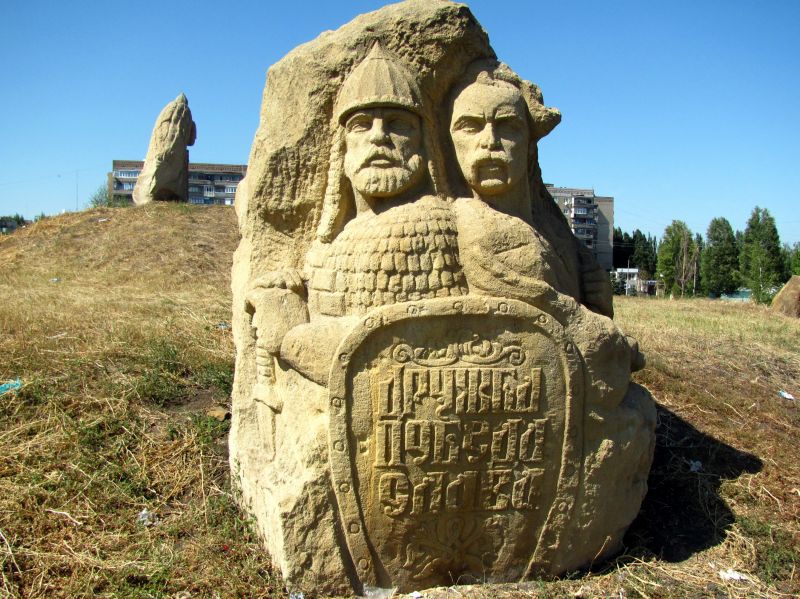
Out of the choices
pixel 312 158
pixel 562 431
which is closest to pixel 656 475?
pixel 562 431

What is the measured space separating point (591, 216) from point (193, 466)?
39.0 m

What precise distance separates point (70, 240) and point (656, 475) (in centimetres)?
1071

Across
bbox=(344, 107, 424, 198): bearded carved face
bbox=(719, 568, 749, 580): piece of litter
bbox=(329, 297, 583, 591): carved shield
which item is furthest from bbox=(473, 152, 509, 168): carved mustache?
bbox=(719, 568, 749, 580): piece of litter

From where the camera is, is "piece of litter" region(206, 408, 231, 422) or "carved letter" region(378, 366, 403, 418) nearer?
"carved letter" region(378, 366, 403, 418)

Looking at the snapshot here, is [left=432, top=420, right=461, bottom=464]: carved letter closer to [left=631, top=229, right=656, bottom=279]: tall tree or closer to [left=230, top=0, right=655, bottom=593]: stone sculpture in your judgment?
[left=230, top=0, right=655, bottom=593]: stone sculpture

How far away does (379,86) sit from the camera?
2873 mm

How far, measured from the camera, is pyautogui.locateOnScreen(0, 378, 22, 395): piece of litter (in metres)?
4.19

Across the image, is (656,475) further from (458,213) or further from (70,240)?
(70,240)

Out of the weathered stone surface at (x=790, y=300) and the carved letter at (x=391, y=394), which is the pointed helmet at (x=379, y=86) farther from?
the weathered stone surface at (x=790, y=300)

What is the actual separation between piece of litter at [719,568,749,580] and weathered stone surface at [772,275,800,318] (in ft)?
28.0

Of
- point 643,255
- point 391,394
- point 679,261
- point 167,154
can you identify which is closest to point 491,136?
point 391,394

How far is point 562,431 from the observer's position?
272 centimetres

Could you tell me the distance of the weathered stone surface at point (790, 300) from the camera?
1045cm

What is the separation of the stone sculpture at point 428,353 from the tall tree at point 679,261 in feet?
92.7
